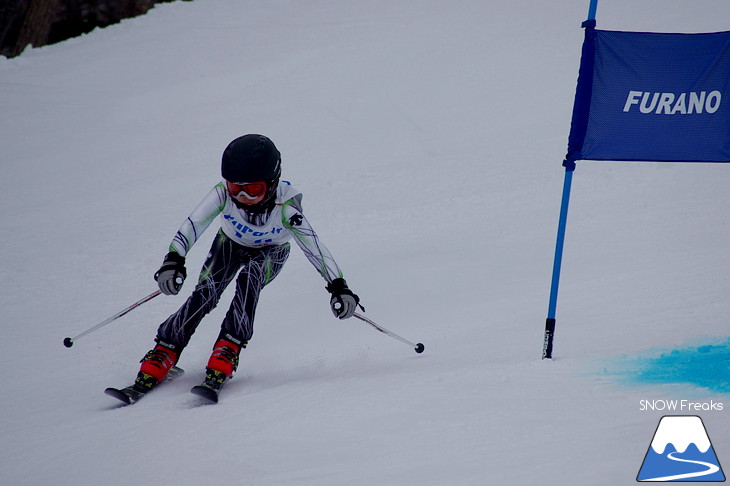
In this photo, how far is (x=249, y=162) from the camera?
3779mm

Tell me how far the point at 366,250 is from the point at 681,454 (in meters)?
3.94

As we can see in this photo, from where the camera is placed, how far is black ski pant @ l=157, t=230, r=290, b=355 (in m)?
3.97

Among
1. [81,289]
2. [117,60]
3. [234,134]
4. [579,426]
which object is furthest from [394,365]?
[117,60]

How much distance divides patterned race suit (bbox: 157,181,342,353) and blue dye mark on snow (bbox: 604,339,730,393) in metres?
1.64

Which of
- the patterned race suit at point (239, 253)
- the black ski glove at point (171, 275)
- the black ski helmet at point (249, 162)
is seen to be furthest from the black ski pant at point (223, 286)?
the black ski helmet at point (249, 162)

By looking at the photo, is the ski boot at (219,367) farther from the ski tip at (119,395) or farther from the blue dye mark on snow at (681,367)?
the blue dye mark on snow at (681,367)

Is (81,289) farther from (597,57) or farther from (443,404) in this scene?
(597,57)

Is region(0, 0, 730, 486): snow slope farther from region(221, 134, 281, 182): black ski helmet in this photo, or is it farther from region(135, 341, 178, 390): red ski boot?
region(221, 134, 281, 182): black ski helmet

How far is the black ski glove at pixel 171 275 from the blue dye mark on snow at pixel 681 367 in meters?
2.29

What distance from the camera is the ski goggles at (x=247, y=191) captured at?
3879 millimetres

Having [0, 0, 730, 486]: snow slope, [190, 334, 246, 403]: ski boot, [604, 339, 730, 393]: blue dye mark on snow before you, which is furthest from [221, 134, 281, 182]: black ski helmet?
[604, 339, 730, 393]: blue dye mark on snow

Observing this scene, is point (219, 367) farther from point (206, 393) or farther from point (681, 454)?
point (681, 454)

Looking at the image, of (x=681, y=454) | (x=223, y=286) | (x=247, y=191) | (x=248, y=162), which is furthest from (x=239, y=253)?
(x=681, y=454)

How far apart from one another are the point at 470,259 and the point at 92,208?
4011 mm
